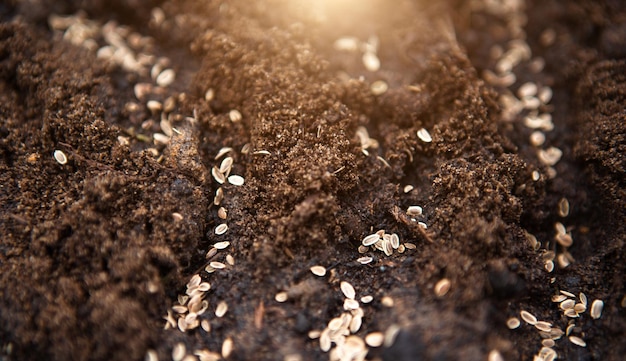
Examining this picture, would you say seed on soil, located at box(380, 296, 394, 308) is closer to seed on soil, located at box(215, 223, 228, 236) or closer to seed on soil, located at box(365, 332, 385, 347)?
seed on soil, located at box(365, 332, 385, 347)

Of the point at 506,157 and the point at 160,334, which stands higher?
the point at 506,157

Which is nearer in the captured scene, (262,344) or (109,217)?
(262,344)

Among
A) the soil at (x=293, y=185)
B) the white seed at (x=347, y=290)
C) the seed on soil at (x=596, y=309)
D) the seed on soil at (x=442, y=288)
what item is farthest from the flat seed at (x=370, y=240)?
the seed on soil at (x=596, y=309)

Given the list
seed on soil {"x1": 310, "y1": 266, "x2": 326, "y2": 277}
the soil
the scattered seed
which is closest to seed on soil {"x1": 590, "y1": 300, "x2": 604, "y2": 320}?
the soil

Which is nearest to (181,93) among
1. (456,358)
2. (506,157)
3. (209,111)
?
(209,111)

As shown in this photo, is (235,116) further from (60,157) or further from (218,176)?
(60,157)

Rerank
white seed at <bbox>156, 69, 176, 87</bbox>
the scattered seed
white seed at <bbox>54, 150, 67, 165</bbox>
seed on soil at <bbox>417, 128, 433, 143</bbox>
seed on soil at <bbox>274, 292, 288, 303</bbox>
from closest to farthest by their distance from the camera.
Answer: seed on soil at <bbox>274, 292, 288, 303</bbox>, the scattered seed, white seed at <bbox>54, 150, 67, 165</bbox>, seed on soil at <bbox>417, 128, 433, 143</bbox>, white seed at <bbox>156, 69, 176, 87</bbox>

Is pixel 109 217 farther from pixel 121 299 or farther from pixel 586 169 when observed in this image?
pixel 586 169
